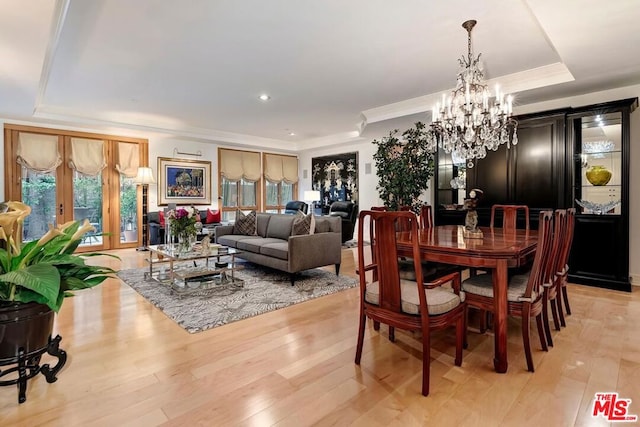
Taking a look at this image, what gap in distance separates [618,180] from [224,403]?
4.90 meters

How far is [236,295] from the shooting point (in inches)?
143

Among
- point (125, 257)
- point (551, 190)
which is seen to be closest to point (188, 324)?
point (125, 257)

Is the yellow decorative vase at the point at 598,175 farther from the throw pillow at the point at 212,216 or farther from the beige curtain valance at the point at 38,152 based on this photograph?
the beige curtain valance at the point at 38,152

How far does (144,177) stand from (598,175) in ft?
24.8

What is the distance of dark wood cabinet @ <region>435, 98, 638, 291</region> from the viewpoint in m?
3.88

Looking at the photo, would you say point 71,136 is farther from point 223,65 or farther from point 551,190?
point 551,190

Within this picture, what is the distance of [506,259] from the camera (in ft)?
6.79

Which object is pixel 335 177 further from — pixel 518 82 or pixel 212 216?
pixel 518 82

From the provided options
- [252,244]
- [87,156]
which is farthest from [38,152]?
[252,244]

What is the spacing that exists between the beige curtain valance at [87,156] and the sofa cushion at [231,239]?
322 cm

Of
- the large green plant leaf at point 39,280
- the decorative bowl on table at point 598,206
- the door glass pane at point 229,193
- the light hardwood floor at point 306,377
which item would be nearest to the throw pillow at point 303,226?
the light hardwood floor at point 306,377

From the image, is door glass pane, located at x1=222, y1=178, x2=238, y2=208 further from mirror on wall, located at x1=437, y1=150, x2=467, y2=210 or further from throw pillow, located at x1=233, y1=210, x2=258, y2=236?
mirror on wall, located at x1=437, y1=150, x2=467, y2=210

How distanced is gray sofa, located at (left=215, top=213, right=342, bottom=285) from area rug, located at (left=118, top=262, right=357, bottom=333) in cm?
21

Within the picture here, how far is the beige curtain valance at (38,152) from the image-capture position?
582 centimetres
